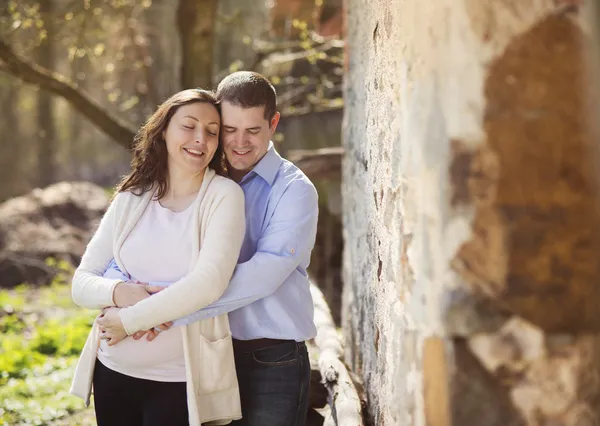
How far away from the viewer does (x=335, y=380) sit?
377 cm

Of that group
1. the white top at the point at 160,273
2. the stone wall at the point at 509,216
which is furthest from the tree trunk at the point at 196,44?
the stone wall at the point at 509,216

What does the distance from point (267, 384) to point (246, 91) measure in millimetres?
1085

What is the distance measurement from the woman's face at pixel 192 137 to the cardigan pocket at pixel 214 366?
0.60 meters

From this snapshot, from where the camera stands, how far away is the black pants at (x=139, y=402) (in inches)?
102

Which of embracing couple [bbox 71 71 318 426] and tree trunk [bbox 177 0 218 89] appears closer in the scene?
embracing couple [bbox 71 71 318 426]

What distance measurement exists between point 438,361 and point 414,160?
1.79 ft

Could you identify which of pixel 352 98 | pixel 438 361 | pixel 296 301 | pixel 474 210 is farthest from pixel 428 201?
pixel 352 98

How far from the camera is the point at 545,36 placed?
5.88 ft

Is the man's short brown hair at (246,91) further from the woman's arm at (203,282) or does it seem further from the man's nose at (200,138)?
the woman's arm at (203,282)

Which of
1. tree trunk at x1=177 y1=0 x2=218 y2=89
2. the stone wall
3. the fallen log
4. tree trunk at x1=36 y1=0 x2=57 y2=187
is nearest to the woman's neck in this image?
the stone wall

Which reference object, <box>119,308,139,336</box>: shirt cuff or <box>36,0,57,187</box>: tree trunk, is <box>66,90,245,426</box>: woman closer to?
<box>119,308,139,336</box>: shirt cuff

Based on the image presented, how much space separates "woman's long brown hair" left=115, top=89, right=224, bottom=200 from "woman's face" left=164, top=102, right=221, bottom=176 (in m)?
0.03

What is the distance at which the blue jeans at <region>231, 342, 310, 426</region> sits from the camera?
110 inches

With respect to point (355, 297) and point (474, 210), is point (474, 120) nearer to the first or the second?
point (474, 210)
